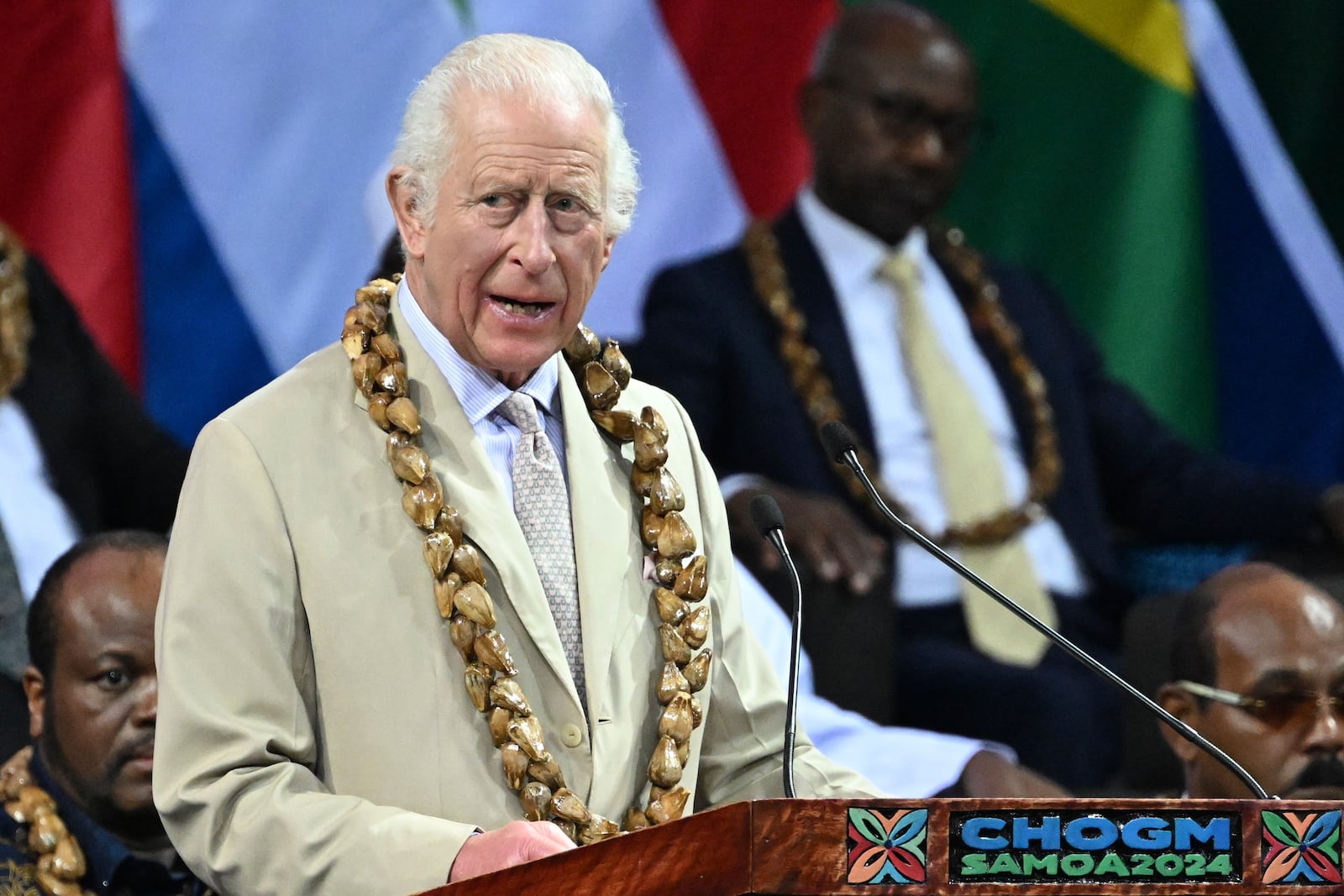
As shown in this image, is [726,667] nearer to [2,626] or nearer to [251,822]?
[251,822]

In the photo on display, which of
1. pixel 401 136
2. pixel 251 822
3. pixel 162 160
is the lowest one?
pixel 251 822

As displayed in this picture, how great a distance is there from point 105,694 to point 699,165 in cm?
282

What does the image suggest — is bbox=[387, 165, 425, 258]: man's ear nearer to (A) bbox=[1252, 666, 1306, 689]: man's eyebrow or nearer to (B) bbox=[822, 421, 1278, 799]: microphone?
(B) bbox=[822, 421, 1278, 799]: microphone

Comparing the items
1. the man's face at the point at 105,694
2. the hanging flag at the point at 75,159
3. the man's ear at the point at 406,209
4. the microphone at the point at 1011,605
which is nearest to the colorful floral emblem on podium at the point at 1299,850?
the microphone at the point at 1011,605

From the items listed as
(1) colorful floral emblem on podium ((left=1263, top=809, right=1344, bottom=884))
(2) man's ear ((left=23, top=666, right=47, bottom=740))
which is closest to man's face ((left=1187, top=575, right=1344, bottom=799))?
(1) colorful floral emblem on podium ((left=1263, top=809, right=1344, bottom=884))

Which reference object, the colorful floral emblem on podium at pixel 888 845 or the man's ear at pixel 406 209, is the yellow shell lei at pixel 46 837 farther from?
the colorful floral emblem on podium at pixel 888 845

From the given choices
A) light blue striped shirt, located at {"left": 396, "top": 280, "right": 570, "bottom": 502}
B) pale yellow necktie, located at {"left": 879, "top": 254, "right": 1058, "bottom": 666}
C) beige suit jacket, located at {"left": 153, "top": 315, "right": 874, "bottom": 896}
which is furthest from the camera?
pale yellow necktie, located at {"left": 879, "top": 254, "right": 1058, "bottom": 666}

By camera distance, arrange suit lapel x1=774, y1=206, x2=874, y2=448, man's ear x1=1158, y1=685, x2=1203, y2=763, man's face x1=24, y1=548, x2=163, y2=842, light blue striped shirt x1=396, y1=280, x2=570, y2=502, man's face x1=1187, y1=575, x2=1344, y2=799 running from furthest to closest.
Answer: suit lapel x1=774, y1=206, x2=874, y2=448 → man's ear x1=1158, y1=685, x2=1203, y2=763 → man's face x1=1187, y1=575, x2=1344, y2=799 → man's face x1=24, y1=548, x2=163, y2=842 → light blue striped shirt x1=396, y1=280, x2=570, y2=502

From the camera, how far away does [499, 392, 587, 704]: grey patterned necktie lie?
2127 mm

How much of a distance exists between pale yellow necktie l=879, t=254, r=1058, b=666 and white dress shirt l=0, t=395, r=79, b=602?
6.01ft

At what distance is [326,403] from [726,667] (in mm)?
521

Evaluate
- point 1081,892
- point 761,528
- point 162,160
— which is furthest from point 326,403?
point 162,160

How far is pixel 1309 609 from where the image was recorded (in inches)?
126

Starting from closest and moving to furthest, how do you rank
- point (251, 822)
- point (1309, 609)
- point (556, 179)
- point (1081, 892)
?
point (1081, 892) → point (251, 822) → point (556, 179) → point (1309, 609)
